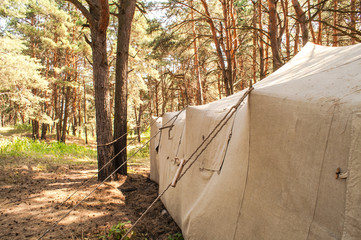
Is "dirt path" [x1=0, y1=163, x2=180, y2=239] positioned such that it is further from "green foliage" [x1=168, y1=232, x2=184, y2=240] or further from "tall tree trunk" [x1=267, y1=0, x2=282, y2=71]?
"tall tree trunk" [x1=267, y1=0, x2=282, y2=71]

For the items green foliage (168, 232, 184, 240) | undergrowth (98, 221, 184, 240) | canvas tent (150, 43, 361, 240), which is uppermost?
canvas tent (150, 43, 361, 240)

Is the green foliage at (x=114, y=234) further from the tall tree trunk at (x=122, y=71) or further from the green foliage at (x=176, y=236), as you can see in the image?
the tall tree trunk at (x=122, y=71)

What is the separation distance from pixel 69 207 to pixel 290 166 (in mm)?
3643

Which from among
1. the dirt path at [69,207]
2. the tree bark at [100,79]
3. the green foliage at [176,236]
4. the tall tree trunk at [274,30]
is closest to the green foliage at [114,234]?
the dirt path at [69,207]

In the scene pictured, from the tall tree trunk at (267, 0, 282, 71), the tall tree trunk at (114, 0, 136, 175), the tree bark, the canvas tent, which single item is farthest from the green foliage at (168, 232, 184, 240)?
the tall tree trunk at (267, 0, 282, 71)

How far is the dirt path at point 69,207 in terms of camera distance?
9.57 ft

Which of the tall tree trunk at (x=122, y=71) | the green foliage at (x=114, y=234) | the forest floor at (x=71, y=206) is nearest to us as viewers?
the green foliage at (x=114, y=234)

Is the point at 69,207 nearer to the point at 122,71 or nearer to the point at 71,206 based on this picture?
the point at 71,206

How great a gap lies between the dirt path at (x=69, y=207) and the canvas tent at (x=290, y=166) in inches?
53.9

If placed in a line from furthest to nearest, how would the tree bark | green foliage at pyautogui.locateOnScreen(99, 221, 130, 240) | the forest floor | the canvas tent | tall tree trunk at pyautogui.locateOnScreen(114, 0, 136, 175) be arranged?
1. tall tree trunk at pyautogui.locateOnScreen(114, 0, 136, 175)
2. the tree bark
3. the forest floor
4. green foliage at pyautogui.locateOnScreen(99, 221, 130, 240)
5. the canvas tent

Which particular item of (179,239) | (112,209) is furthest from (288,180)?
(112,209)

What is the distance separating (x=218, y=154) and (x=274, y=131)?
860 mm

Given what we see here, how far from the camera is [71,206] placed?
A: 3621 mm

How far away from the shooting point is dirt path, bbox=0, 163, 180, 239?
9.57 ft
